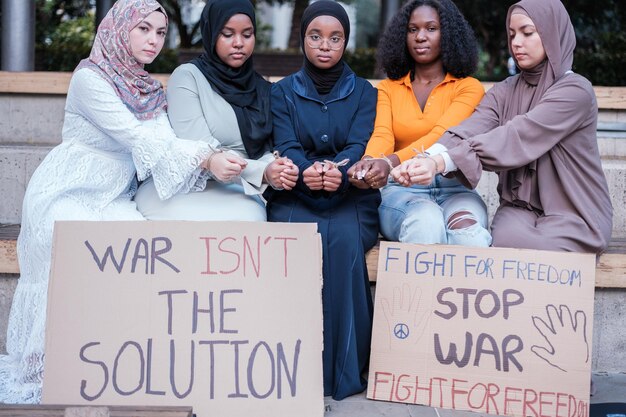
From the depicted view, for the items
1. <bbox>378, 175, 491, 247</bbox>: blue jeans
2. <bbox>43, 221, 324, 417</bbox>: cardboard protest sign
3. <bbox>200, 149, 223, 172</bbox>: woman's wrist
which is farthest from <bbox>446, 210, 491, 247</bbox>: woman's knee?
<bbox>200, 149, 223, 172</bbox>: woman's wrist

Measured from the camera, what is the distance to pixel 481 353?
131 inches

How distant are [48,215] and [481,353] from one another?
6.16 ft

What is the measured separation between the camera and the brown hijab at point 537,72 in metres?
3.55

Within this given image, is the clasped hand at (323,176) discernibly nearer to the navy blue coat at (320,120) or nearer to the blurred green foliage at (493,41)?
the navy blue coat at (320,120)

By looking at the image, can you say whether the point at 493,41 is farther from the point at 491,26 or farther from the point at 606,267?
the point at 606,267

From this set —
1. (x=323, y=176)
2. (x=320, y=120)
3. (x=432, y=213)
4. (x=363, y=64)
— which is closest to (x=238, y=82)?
(x=320, y=120)

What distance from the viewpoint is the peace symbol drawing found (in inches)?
133

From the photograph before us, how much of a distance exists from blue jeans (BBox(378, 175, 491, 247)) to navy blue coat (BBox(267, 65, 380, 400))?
90 millimetres

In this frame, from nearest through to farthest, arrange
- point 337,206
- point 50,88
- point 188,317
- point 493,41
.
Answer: point 188,317 < point 337,206 < point 50,88 < point 493,41

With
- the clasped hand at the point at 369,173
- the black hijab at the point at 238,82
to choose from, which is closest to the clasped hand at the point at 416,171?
the clasped hand at the point at 369,173

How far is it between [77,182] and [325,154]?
1.13 meters

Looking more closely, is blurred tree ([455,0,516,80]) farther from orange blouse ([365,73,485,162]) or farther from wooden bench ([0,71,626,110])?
orange blouse ([365,73,485,162])

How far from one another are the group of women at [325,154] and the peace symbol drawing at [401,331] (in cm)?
23

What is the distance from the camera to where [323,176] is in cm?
355
